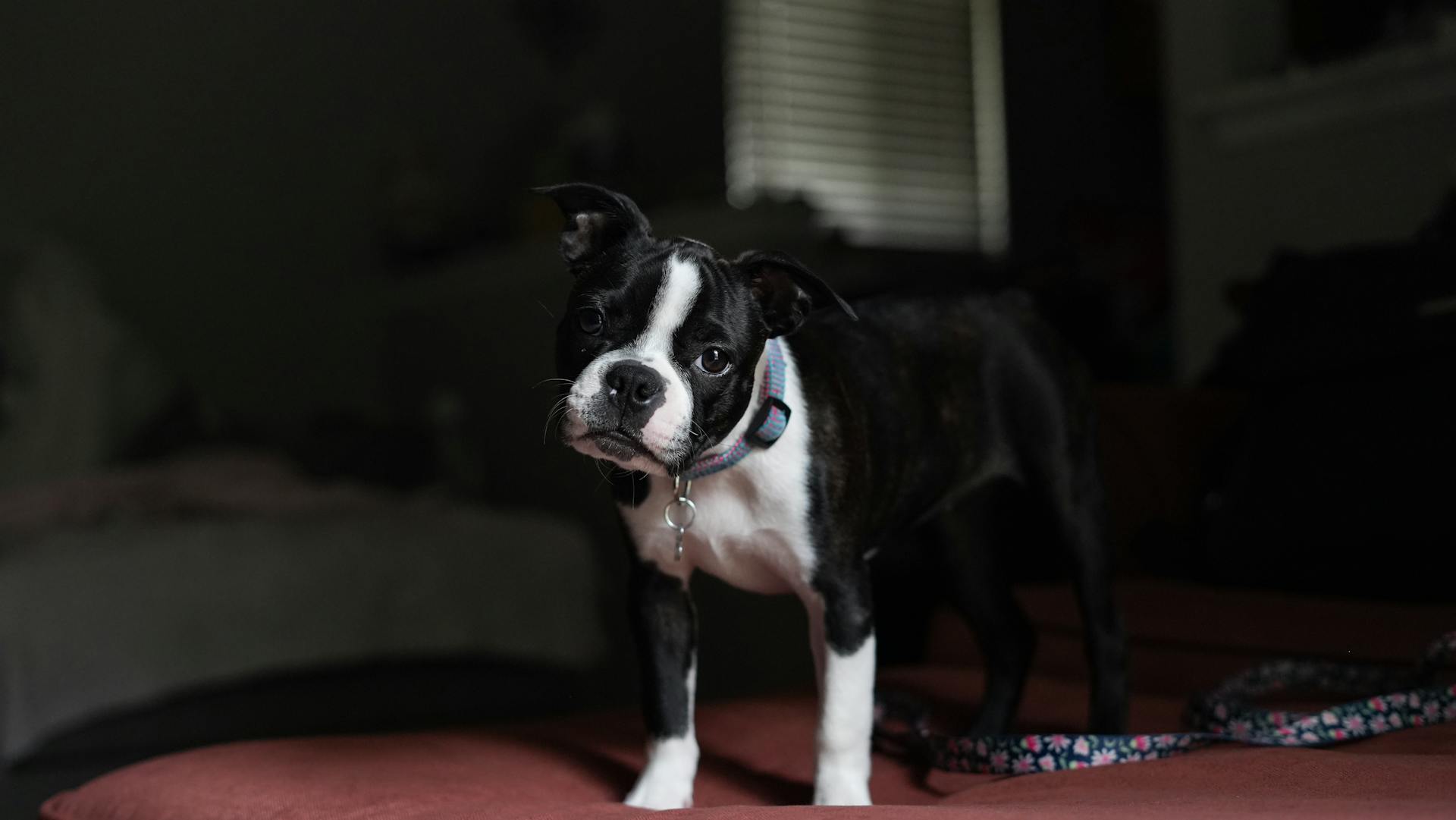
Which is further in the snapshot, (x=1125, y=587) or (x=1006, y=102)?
(x=1006, y=102)

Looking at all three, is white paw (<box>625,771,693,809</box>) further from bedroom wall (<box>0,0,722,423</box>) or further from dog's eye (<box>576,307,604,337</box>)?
bedroom wall (<box>0,0,722,423</box>)

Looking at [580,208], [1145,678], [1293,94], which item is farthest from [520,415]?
[580,208]

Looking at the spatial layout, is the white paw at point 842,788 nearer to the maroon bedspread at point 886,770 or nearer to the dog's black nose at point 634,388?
the maroon bedspread at point 886,770

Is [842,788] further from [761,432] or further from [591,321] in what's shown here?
[591,321]

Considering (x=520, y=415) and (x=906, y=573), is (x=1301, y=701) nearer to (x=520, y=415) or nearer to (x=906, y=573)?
(x=906, y=573)

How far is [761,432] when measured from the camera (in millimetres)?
1179

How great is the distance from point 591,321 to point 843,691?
15.2 inches

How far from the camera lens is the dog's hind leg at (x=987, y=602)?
1525mm

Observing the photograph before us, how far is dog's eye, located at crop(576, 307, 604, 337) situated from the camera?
44.8 inches

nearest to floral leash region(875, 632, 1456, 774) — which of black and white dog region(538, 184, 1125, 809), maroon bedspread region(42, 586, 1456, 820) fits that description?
maroon bedspread region(42, 586, 1456, 820)

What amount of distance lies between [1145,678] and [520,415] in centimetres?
268

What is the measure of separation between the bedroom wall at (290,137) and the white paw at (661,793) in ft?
11.2

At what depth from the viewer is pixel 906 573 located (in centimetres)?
193

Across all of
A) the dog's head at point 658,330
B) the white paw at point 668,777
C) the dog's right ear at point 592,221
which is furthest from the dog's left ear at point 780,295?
the white paw at point 668,777
